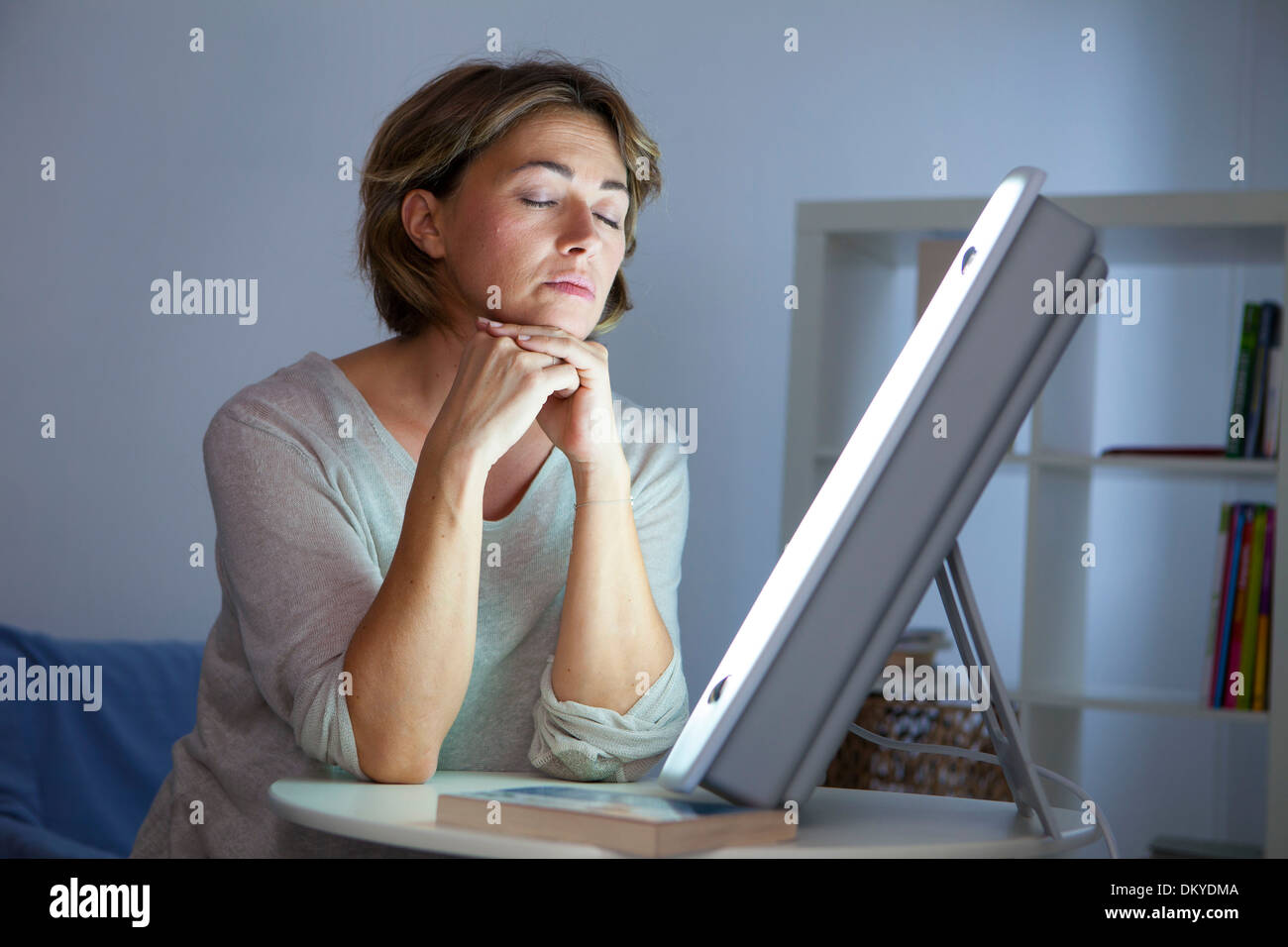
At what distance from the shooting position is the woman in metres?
1.03

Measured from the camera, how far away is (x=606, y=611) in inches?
44.6

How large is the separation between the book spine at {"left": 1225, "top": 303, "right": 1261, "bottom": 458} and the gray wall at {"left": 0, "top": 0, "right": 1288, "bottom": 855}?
1.75 ft

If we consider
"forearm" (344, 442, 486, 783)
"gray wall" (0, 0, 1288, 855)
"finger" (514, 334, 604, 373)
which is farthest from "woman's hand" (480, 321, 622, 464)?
"gray wall" (0, 0, 1288, 855)

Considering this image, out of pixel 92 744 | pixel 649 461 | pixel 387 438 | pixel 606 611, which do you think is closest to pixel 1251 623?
pixel 649 461

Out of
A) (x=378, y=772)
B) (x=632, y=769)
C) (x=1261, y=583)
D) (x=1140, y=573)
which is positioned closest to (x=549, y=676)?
(x=632, y=769)

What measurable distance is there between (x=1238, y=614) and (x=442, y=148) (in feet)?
5.61

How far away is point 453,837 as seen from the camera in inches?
28.7

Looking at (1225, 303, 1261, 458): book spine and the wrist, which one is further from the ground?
(1225, 303, 1261, 458): book spine

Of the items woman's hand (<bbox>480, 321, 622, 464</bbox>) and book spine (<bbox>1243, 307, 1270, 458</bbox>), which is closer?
woman's hand (<bbox>480, 321, 622, 464</bbox>)

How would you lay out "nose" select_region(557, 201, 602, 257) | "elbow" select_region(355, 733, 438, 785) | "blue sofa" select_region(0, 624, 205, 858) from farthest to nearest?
"blue sofa" select_region(0, 624, 205, 858), "nose" select_region(557, 201, 602, 257), "elbow" select_region(355, 733, 438, 785)

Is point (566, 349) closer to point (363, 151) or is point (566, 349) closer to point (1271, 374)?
point (1271, 374)

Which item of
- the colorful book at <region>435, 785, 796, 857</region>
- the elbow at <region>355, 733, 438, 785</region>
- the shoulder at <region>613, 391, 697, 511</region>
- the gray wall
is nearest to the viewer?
the colorful book at <region>435, 785, 796, 857</region>

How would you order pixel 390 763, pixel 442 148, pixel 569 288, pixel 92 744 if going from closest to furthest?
pixel 390 763, pixel 569 288, pixel 442 148, pixel 92 744

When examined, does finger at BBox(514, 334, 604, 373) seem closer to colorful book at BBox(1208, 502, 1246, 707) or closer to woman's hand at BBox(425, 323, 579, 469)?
woman's hand at BBox(425, 323, 579, 469)
